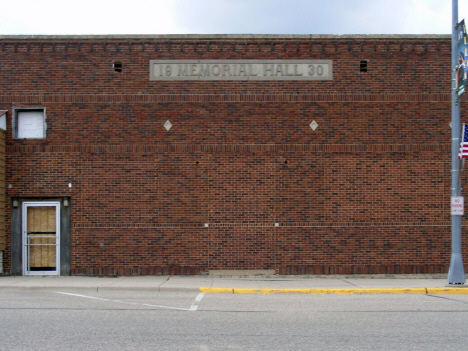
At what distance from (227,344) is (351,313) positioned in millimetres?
3352

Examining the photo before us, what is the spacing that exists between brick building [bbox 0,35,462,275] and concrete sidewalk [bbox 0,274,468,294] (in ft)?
2.06

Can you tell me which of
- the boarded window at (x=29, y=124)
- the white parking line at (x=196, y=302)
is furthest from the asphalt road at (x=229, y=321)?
the boarded window at (x=29, y=124)

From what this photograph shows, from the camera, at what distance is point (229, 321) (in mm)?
8625

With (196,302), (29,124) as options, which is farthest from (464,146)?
(29,124)

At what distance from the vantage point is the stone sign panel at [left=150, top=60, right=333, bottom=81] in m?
15.5

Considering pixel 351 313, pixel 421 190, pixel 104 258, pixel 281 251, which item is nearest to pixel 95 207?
pixel 104 258

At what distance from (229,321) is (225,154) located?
737cm

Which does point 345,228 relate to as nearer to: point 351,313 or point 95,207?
point 351,313

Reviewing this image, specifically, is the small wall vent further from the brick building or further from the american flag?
the american flag

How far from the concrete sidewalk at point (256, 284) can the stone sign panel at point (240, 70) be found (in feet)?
19.6

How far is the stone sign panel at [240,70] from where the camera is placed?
609 inches

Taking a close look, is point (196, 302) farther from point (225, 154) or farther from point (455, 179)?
point (455, 179)

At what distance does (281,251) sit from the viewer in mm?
15195

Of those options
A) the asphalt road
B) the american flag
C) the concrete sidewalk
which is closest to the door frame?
the concrete sidewalk
